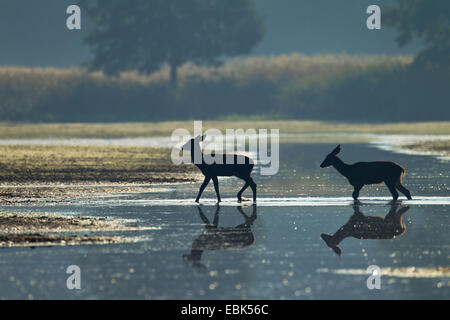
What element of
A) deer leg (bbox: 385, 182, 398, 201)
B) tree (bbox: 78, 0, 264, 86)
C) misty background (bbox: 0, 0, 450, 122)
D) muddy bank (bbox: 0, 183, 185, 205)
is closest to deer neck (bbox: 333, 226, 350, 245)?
deer leg (bbox: 385, 182, 398, 201)

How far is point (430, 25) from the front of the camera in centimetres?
6988

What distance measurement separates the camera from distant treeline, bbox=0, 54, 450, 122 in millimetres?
69312

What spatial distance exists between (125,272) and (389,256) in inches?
134

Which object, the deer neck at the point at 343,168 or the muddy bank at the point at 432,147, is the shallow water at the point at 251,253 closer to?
the deer neck at the point at 343,168

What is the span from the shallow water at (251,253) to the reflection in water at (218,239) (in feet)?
0.05

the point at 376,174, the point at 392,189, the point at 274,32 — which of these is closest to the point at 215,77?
the point at 392,189

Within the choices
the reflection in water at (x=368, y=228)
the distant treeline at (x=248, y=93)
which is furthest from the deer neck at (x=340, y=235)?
the distant treeline at (x=248, y=93)

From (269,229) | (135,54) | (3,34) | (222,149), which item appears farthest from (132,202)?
(3,34)

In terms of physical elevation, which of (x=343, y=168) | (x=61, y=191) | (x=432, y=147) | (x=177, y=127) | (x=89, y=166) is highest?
(x=343, y=168)

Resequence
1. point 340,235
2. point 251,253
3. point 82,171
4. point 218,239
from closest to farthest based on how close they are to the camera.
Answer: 1. point 251,253
2. point 218,239
3. point 340,235
4. point 82,171

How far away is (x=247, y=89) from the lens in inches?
3004

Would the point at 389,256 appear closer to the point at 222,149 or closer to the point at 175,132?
the point at 222,149

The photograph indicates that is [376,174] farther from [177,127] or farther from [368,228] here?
[177,127]

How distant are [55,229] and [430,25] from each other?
184 feet
